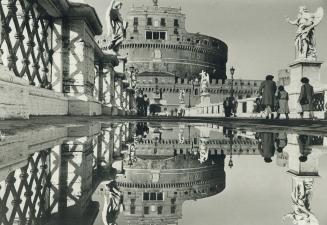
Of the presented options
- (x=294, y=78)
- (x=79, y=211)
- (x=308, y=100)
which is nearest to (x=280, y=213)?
(x=79, y=211)

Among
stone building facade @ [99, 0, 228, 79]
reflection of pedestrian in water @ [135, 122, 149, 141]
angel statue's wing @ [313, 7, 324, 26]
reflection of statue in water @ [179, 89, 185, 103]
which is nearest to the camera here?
reflection of pedestrian in water @ [135, 122, 149, 141]

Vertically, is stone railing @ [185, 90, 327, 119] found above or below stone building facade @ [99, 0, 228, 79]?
below

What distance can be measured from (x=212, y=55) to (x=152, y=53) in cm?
719

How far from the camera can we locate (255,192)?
1.46 meters

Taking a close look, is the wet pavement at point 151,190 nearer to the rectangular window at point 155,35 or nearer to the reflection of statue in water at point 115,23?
the reflection of statue in water at point 115,23

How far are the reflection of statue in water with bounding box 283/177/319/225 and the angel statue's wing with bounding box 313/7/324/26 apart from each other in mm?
10711

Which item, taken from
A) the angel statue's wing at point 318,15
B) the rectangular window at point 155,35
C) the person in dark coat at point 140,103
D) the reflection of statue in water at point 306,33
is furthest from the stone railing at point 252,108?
the rectangular window at point 155,35

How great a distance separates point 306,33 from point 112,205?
1155cm

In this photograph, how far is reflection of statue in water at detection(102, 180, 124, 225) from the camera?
1157mm

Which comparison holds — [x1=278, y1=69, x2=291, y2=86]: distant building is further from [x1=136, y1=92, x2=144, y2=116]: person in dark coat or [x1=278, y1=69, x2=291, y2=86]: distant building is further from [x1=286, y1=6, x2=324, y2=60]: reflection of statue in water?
[x1=286, y1=6, x2=324, y2=60]: reflection of statue in water

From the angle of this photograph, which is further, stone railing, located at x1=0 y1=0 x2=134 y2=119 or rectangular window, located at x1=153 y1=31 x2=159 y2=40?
rectangular window, located at x1=153 y1=31 x2=159 y2=40

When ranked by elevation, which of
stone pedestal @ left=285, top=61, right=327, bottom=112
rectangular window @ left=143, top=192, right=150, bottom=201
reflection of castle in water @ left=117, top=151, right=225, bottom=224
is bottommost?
rectangular window @ left=143, top=192, right=150, bottom=201

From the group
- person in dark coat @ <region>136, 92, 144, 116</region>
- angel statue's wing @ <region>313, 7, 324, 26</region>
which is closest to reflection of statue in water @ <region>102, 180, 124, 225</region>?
angel statue's wing @ <region>313, 7, 324, 26</region>

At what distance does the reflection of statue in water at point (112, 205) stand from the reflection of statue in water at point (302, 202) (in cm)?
42
